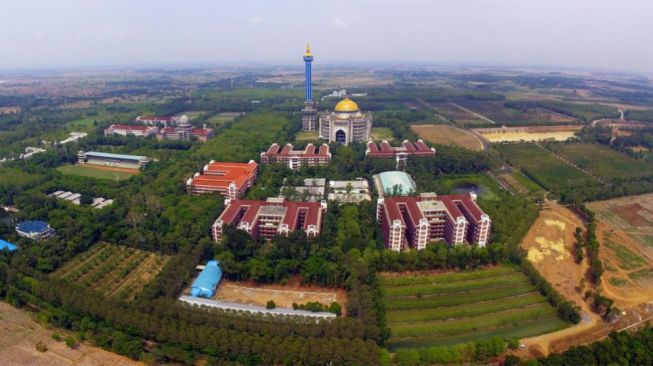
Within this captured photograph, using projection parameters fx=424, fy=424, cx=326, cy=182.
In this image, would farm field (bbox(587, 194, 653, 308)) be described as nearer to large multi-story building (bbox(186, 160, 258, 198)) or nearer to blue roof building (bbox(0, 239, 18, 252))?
large multi-story building (bbox(186, 160, 258, 198))

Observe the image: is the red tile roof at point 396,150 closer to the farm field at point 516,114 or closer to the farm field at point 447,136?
the farm field at point 447,136

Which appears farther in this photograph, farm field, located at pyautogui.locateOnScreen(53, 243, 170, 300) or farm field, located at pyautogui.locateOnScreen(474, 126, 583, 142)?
farm field, located at pyautogui.locateOnScreen(474, 126, 583, 142)

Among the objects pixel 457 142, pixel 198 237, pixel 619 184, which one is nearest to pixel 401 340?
pixel 198 237

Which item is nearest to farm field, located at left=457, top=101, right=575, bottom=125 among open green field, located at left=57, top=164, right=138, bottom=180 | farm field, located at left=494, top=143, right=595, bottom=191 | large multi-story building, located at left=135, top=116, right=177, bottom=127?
farm field, located at left=494, top=143, right=595, bottom=191

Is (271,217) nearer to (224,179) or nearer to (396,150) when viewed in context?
(224,179)

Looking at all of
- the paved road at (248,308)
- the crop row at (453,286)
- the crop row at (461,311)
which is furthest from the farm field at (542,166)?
the paved road at (248,308)
